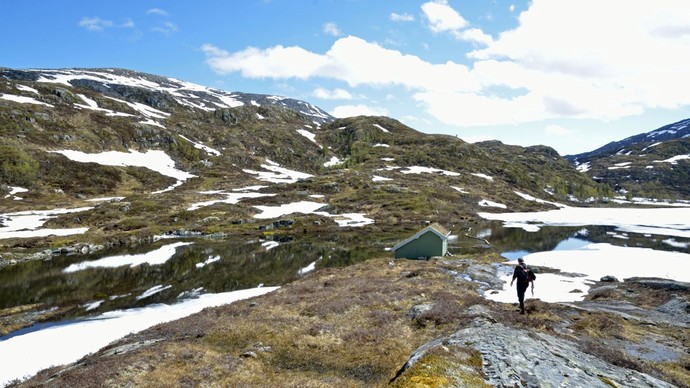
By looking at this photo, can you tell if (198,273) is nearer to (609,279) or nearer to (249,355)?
(249,355)

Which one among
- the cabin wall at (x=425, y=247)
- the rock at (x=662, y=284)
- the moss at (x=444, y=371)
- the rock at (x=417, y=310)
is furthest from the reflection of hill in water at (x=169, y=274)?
the rock at (x=662, y=284)

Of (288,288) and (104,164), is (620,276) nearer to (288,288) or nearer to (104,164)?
(288,288)

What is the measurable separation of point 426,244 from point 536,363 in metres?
40.8

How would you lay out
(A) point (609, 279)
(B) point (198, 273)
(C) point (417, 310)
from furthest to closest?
(B) point (198, 273)
(A) point (609, 279)
(C) point (417, 310)

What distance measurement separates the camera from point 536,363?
41.5ft

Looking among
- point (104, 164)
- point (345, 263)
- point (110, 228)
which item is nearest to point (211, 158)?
point (104, 164)

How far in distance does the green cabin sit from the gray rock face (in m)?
36.5

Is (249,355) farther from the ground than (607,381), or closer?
closer

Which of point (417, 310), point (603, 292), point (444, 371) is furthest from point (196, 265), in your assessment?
point (444, 371)

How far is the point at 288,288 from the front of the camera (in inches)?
1373

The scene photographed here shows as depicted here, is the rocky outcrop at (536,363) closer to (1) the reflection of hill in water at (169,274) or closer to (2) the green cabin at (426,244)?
(1) the reflection of hill in water at (169,274)

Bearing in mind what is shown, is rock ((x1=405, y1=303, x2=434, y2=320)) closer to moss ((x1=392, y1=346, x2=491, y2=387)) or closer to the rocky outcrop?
the rocky outcrop

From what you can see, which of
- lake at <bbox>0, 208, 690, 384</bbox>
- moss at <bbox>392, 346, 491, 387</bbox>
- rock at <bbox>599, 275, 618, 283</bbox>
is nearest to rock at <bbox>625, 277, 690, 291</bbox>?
rock at <bbox>599, 275, 618, 283</bbox>

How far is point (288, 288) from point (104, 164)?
135571 mm
